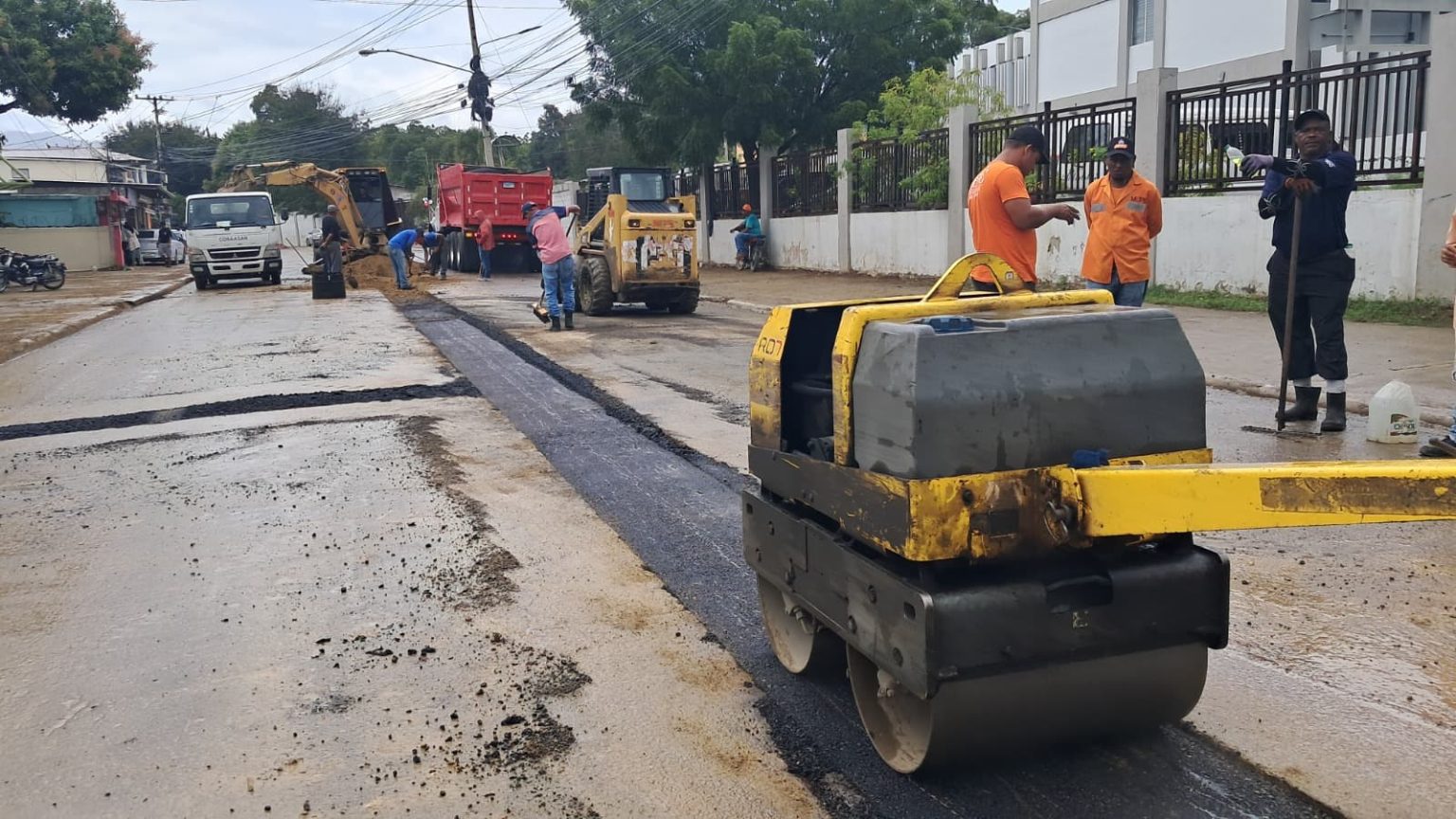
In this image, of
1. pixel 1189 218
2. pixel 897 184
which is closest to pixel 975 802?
pixel 1189 218

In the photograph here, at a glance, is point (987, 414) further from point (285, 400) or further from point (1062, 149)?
point (1062, 149)

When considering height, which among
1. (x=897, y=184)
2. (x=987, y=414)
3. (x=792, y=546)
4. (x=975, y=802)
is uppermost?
(x=897, y=184)

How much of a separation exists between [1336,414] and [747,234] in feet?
72.9

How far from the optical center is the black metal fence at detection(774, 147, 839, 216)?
26.1 m

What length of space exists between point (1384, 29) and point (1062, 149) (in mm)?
13239

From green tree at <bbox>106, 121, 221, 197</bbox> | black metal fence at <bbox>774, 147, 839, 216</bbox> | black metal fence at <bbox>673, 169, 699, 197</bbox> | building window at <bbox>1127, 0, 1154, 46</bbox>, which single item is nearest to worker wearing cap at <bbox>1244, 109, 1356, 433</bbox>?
black metal fence at <bbox>774, 147, 839, 216</bbox>

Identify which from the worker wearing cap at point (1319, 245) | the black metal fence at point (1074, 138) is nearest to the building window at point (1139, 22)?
the black metal fence at point (1074, 138)

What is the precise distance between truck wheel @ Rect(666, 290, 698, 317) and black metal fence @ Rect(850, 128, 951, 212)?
604 cm

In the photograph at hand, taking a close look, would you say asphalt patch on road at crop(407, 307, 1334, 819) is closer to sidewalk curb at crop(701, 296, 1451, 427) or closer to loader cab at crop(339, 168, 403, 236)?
sidewalk curb at crop(701, 296, 1451, 427)

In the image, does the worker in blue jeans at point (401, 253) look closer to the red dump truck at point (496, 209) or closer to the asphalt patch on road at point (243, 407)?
the red dump truck at point (496, 209)

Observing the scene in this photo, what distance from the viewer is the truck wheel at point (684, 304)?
57.8ft

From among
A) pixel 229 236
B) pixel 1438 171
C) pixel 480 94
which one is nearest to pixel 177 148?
pixel 480 94

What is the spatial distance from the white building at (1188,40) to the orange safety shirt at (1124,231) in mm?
14509

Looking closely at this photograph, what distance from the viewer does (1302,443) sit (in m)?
7.03
